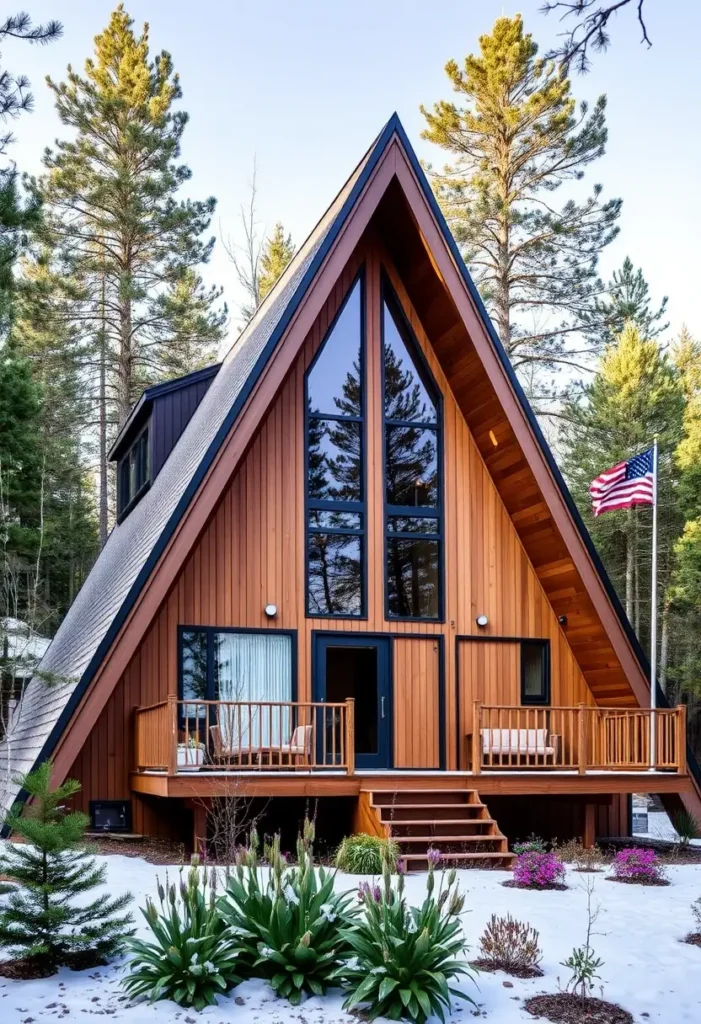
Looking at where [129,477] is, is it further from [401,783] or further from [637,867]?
[637,867]

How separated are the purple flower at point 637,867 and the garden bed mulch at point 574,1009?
13.5 feet

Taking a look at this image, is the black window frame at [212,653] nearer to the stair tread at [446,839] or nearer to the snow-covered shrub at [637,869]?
the stair tread at [446,839]

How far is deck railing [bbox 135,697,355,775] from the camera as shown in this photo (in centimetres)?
1200

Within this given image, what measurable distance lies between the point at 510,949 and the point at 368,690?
25.1 feet

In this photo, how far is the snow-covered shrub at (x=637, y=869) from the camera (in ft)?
35.5

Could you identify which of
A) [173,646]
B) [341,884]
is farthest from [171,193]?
[341,884]

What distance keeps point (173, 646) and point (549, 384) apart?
22.1 metres

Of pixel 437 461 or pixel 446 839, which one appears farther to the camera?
pixel 437 461

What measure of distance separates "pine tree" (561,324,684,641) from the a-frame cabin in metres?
14.9

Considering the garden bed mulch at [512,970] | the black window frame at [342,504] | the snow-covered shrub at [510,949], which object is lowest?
the garden bed mulch at [512,970]

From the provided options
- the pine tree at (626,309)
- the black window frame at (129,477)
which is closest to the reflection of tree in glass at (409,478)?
the black window frame at (129,477)

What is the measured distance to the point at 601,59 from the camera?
5652 millimetres

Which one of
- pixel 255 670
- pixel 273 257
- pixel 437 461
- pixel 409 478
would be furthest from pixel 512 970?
pixel 273 257

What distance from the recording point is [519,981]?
725 centimetres
